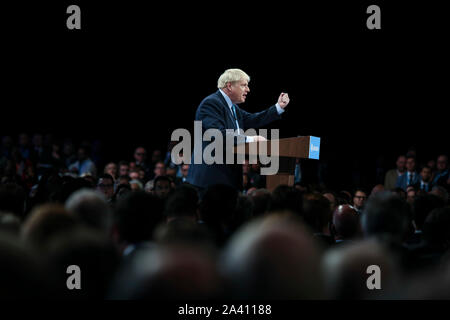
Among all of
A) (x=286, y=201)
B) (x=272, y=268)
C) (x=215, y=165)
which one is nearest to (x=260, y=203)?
(x=286, y=201)

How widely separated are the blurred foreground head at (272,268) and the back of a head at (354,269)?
12 centimetres

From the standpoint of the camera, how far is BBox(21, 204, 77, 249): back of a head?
169 cm

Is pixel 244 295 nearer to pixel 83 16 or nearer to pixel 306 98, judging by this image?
pixel 83 16

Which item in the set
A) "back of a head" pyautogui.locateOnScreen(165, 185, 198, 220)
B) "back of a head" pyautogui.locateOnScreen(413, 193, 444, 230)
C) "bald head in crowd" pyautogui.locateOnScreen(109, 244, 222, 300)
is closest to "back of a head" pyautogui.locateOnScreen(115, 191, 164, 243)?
"back of a head" pyautogui.locateOnScreen(165, 185, 198, 220)

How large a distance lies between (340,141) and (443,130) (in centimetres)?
182

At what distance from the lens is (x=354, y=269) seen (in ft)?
4.12

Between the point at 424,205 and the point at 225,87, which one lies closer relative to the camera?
the point at 424,205

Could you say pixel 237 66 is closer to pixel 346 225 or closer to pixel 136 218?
pixel 346 225

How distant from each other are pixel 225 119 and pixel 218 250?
2.51 meters

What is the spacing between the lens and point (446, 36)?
900 centimetres

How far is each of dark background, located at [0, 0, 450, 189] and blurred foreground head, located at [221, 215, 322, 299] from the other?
7.73m

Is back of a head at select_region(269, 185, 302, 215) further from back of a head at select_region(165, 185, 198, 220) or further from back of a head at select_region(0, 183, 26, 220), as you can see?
back of a head at select_region(0, 183, 26, 220)

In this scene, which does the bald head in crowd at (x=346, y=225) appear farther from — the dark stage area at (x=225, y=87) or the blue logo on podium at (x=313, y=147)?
the dark stage area at (x=225, y=87)

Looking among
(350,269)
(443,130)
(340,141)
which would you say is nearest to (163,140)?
(340,141)
